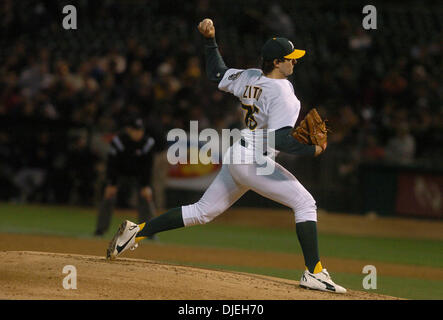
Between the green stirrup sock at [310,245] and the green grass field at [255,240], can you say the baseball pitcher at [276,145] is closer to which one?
the green stirrup sock at [310,245]

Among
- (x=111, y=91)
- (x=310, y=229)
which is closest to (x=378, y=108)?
(x=111, y=91)

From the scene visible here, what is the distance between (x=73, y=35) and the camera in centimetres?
1942

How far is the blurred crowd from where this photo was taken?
16.6 metres

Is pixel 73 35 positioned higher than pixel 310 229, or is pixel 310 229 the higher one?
pixel 73 35

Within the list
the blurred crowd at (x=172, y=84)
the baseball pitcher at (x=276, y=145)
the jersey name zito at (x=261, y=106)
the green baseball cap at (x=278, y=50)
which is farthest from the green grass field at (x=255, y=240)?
the green baseball cap at (x=278, y=50)

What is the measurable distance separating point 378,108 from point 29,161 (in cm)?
803

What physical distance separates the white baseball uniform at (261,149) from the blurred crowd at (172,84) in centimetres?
958

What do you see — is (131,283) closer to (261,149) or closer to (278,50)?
(261,149)

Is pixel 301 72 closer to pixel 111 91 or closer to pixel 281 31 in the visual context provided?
pixel 281 31

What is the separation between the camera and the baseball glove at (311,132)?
6176 mm

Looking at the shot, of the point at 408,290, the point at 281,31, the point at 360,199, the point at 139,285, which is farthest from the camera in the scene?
the point at 281,31

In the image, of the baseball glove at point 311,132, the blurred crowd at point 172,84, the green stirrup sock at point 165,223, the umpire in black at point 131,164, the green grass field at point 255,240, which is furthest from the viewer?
the blurred crowd at point 172,84

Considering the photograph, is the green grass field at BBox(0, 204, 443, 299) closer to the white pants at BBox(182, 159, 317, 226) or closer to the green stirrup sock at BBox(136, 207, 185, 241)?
the green stirrup sock at BBox(136, 207, 185, 241)

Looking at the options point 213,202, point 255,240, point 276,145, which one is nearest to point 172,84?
point 255,240
